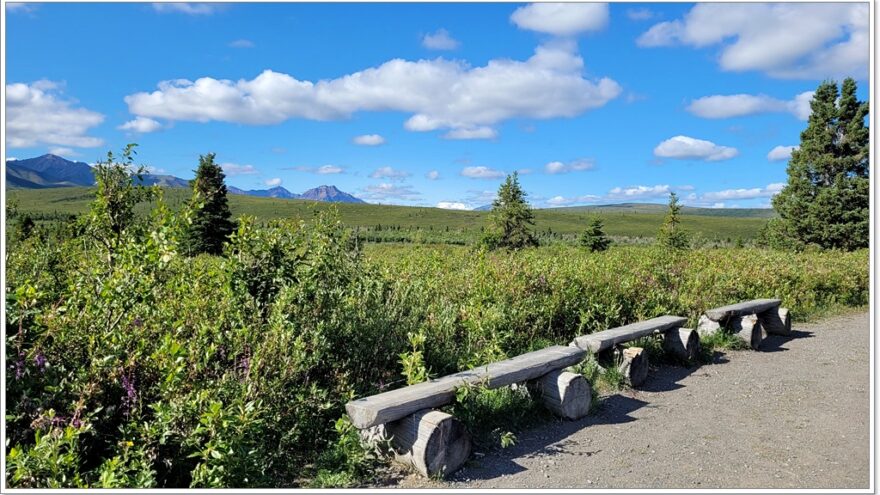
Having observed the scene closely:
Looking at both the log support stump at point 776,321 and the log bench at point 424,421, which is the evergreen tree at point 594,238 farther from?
the log bench at point 424,421

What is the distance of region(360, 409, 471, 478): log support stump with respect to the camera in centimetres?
407

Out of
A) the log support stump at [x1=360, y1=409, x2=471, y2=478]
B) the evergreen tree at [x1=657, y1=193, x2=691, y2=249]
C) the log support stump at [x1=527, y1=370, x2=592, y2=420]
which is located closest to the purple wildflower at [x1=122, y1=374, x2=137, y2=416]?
the log support stump at [x1=360, y1=409, x2=471, y2=478]

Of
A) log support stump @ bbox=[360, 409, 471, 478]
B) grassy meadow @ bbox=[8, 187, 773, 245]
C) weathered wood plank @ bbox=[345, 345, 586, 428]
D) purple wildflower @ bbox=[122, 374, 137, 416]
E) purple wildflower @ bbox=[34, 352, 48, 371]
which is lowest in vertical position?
log support stump @ bbox=[360, 409, 471, 478]

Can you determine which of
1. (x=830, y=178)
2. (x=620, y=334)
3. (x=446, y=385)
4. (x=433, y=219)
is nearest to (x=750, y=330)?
(x=620, y=334)

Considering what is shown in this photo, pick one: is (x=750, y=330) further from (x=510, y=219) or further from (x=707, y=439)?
(x=510, y=219)

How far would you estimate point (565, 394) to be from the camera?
17.5 ft

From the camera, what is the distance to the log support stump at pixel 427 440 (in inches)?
160

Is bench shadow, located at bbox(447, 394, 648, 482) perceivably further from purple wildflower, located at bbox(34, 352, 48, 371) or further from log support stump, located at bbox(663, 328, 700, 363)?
purple wildflower, located at bbox(34, 352, 48, 371)

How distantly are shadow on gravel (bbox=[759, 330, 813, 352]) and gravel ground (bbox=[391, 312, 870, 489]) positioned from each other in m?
1.18

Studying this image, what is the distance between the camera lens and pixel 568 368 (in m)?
6.32

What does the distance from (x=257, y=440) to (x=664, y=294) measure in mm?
7422

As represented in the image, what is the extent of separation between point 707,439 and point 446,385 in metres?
2.41

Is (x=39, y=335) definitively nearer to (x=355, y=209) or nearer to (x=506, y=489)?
(x=506, y=489)

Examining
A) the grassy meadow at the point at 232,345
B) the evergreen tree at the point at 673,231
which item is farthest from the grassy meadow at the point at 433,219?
the grassy meadow at the point at 232,345
